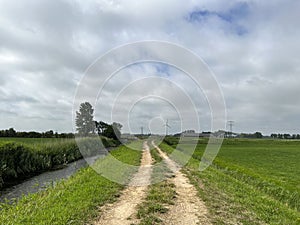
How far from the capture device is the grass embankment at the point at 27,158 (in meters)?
16.6

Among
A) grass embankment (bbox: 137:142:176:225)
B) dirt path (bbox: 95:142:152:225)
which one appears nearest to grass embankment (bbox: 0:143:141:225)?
dirt path (bbox: 95:142:152:225)

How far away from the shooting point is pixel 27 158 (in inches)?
779

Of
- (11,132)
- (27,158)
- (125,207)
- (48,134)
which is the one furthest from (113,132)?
(125,207)

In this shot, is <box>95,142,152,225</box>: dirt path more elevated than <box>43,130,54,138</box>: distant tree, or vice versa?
<box>43,130,54,138</box>: distant tree

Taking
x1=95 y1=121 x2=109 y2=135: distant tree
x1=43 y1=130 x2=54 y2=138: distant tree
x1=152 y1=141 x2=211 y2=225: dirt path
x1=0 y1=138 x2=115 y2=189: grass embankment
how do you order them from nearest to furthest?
x1=152 y1=141 x2=211 y2=225: dirt path → x1=0 y1=138 x2=115 y2=189: grass embankment → x1=43 y1=130 x2=54 y2=138: distant tree → x1=95 y1=121 x2=109 y2=135: distant tree

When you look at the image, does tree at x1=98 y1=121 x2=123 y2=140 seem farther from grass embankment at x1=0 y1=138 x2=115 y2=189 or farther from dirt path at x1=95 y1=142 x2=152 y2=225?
dirt path at x1=95 y1=142 x2=152 y2=225

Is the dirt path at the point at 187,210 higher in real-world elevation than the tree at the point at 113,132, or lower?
lower

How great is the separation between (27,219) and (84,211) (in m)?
1.27

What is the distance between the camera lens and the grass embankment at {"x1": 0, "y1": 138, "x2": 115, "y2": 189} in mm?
16594

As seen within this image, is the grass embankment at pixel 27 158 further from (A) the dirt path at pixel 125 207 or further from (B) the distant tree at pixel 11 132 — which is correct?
(B) the distant tree at pixel 11 132

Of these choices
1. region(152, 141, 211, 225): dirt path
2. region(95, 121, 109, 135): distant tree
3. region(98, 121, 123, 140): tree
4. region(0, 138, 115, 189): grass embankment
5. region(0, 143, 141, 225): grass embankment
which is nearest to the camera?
region(0, 143, 141, 225): grass embankment

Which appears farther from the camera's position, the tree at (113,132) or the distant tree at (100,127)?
the distant tree at (100,127)

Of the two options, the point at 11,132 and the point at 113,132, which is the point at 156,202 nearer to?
the point at 113,132

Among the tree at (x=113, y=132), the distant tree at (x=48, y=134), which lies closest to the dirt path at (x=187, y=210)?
the tree at (x=113, y=132)
